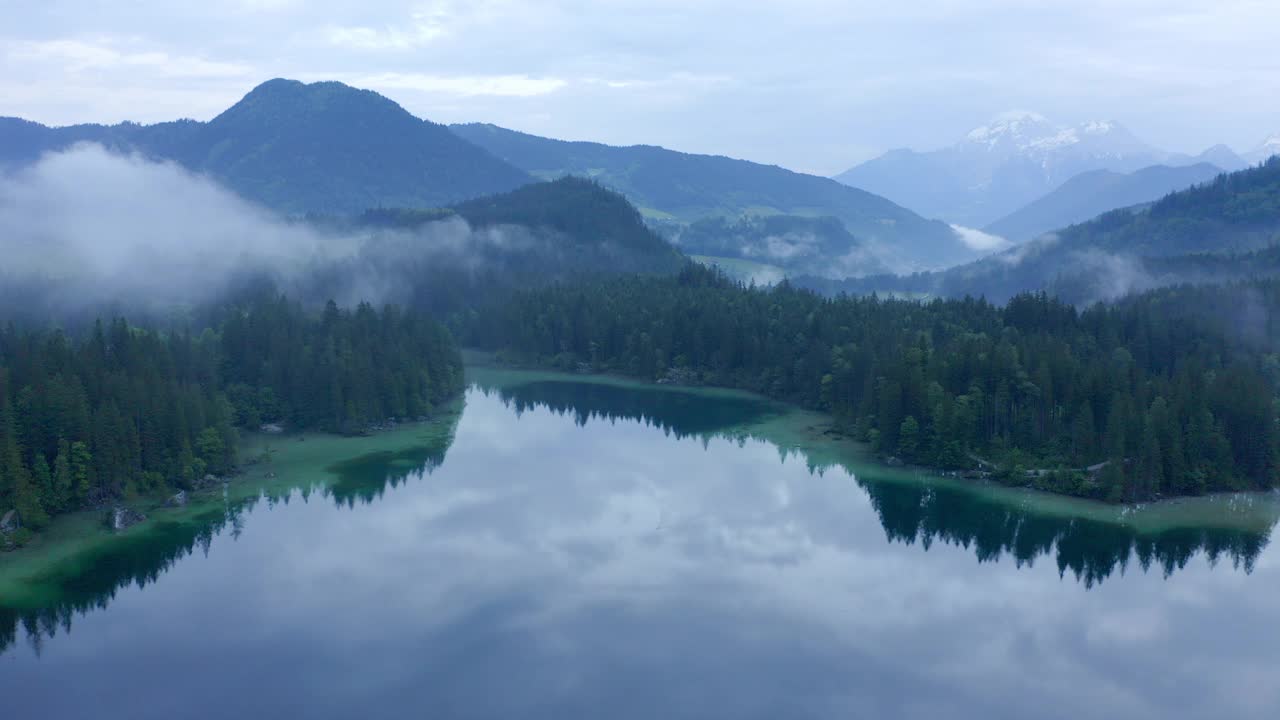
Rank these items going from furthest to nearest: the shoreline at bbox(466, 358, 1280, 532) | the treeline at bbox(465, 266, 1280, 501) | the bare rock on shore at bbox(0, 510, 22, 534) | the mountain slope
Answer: the mountain slope → the treeline at bbox(465, 266, 1280, 501) → the shoreline at bbox(466, 358, 1280, 532) → the bare rock on shore at bbox(0, 510, 22, 534)

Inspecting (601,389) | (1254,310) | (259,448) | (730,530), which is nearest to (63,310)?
(259,448)

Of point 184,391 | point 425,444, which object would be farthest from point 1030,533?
point 184,391

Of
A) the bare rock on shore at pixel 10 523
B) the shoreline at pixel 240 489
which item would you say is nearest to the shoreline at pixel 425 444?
the shoreline at pixel 240 489

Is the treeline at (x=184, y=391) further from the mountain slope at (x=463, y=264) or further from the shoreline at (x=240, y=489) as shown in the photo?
the mountain slope at (x=463, y=264)

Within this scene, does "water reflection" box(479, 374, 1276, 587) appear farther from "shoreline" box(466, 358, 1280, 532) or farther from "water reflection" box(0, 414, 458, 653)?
"water reflection" box(0, 414, 458, 653)

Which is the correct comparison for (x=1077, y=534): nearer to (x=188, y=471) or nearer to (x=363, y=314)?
(x=188, y=471)

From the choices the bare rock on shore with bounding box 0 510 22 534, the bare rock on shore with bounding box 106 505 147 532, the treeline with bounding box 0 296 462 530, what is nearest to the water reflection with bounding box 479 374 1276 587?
the treeline with bounding box 0 296 462 530
